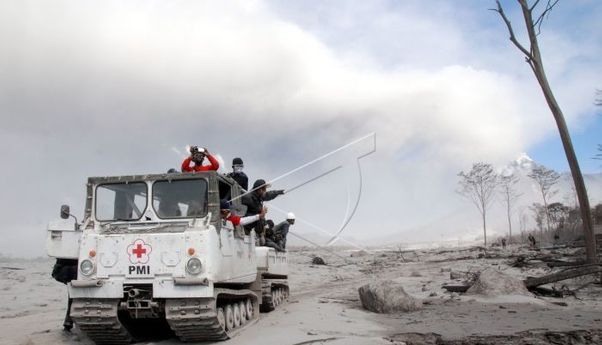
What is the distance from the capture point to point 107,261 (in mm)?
8617

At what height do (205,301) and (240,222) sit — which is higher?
(240,222)

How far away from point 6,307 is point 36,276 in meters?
7.09

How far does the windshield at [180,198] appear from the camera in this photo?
30.3 feet

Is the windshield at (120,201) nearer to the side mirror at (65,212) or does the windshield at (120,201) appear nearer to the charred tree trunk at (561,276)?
the side mirror at (65,212)

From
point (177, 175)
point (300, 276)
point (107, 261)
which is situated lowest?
point (300, 276)

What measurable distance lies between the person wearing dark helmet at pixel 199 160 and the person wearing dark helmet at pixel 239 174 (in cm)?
140

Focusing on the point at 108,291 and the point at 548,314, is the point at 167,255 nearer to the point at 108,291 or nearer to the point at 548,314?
the point at 108,291

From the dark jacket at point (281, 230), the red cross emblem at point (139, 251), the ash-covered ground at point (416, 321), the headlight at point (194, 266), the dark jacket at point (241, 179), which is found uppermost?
the dark jacket at point (241, 179)

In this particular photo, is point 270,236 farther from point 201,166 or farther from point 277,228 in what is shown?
point 201,166

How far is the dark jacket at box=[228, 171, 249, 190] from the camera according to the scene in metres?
11.8

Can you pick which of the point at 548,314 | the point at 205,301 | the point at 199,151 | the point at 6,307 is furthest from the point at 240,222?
the point at 6,307

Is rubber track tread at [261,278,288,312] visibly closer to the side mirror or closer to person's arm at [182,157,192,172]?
person's arm at [182,157,192,172]

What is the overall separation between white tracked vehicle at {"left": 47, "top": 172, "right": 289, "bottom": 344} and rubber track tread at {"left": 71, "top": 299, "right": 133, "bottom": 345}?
16 millimetres

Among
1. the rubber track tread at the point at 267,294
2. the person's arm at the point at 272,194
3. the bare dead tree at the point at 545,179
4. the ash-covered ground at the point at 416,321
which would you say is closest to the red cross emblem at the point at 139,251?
the ash-covered ground at the point at 416,321
